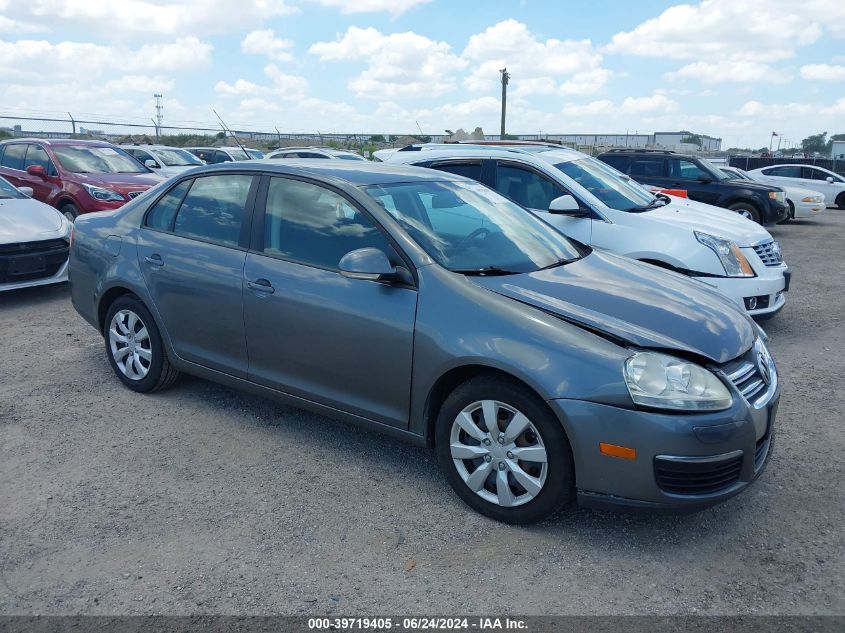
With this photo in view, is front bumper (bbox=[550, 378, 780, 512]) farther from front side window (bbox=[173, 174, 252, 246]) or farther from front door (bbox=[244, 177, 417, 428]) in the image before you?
front side window (bbox=[173, 174, 252, 246])

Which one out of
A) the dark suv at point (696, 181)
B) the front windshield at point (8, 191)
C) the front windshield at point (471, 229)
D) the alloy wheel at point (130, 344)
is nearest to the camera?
the front windshield at point (471, 229)

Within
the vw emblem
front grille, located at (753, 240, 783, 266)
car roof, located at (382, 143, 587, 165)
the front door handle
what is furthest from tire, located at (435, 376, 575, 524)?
front grille, located at (753, 240, 783, 266)

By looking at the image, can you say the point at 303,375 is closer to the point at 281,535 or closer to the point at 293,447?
the point at 293,447

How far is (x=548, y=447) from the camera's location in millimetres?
3234

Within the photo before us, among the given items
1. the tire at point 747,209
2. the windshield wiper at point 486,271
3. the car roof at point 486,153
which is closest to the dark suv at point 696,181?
the tire at point 747,209

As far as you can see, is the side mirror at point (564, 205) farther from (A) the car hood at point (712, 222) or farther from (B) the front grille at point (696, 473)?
(B) the front grille at point (696, 473)

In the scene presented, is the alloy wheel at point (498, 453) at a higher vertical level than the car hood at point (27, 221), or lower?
lower

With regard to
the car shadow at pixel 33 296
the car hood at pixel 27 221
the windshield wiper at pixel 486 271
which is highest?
the windshield wiper at pixel 486 271

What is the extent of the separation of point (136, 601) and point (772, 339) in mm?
5857

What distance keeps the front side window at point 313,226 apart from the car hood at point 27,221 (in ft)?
15.2

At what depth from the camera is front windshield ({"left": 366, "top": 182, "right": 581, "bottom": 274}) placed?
387 cm

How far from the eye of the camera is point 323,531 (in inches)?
135

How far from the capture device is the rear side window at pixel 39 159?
10961 millimetres

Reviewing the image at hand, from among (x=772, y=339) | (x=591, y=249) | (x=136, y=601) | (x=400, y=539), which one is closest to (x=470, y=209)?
(x=591, y=249)
